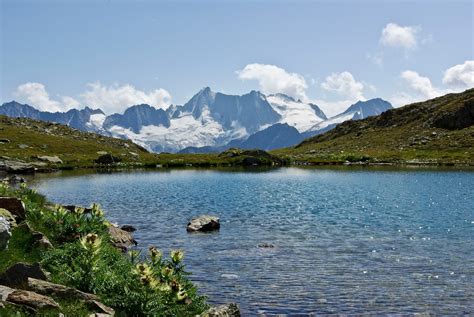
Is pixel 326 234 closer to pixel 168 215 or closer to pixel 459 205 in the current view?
pixel 168 215

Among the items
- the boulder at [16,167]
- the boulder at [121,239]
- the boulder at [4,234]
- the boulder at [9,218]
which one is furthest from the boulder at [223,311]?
the boulder at [16,167]

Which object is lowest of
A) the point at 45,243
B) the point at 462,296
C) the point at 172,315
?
the point at 462,296

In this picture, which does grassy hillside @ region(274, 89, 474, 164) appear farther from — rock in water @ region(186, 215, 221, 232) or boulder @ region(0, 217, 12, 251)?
boulder @ region(0, 217, 12, 251)

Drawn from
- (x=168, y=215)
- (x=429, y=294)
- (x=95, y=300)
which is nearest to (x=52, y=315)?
(x=95, y=300)

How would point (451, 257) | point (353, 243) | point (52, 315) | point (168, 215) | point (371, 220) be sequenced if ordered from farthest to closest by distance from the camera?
point (168, 215) → point (371, 220) → point (353, 243) → point (451, 257) → point (52, 315)

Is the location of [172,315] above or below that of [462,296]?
above

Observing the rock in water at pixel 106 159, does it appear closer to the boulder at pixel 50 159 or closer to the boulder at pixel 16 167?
the boulder at pixel 50 159

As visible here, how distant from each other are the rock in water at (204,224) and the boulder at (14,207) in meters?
15.8

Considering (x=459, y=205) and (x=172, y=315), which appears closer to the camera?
(x=172, y=315)

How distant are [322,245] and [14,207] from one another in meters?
19.6

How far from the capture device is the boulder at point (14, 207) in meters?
23.9

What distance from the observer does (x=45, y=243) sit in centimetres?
2030

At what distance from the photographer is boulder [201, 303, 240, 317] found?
16688mm

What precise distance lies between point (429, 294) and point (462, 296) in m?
1.42
